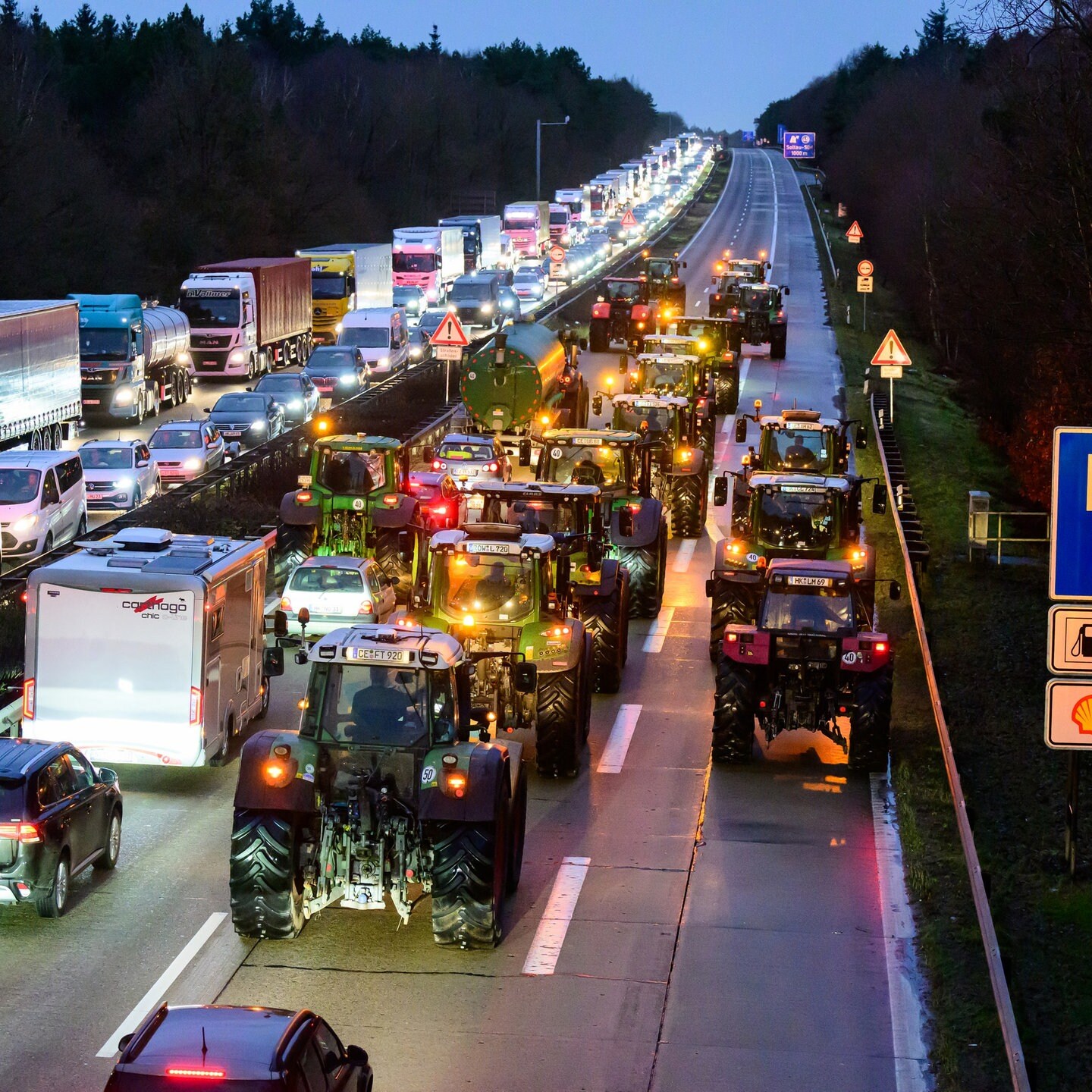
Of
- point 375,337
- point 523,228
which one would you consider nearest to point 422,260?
point 375,337

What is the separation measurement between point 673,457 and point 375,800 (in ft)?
69.1

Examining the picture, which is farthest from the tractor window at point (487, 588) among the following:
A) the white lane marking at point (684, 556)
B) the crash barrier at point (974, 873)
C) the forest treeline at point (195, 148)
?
the forest treeline at point (195, 148)

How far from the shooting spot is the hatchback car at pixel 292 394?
158 ft

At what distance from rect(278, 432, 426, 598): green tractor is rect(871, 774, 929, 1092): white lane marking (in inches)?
427

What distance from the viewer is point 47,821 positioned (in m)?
15.2

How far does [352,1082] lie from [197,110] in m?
92.0

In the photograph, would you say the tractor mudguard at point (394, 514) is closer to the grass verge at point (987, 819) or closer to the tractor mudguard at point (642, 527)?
the tractor mudguard at point (642, 527)

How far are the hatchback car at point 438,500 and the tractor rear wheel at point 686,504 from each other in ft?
14.2

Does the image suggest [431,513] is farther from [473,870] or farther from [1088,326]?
[473,870]

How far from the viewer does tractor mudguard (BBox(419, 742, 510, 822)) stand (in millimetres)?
14297

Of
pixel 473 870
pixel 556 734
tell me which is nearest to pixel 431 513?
pixel 556 734

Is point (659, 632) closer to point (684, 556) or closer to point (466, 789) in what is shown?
point (684, 556)

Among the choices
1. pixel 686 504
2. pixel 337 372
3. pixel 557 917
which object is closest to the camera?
pixel 557 917

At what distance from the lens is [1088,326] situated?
32.6 meters
